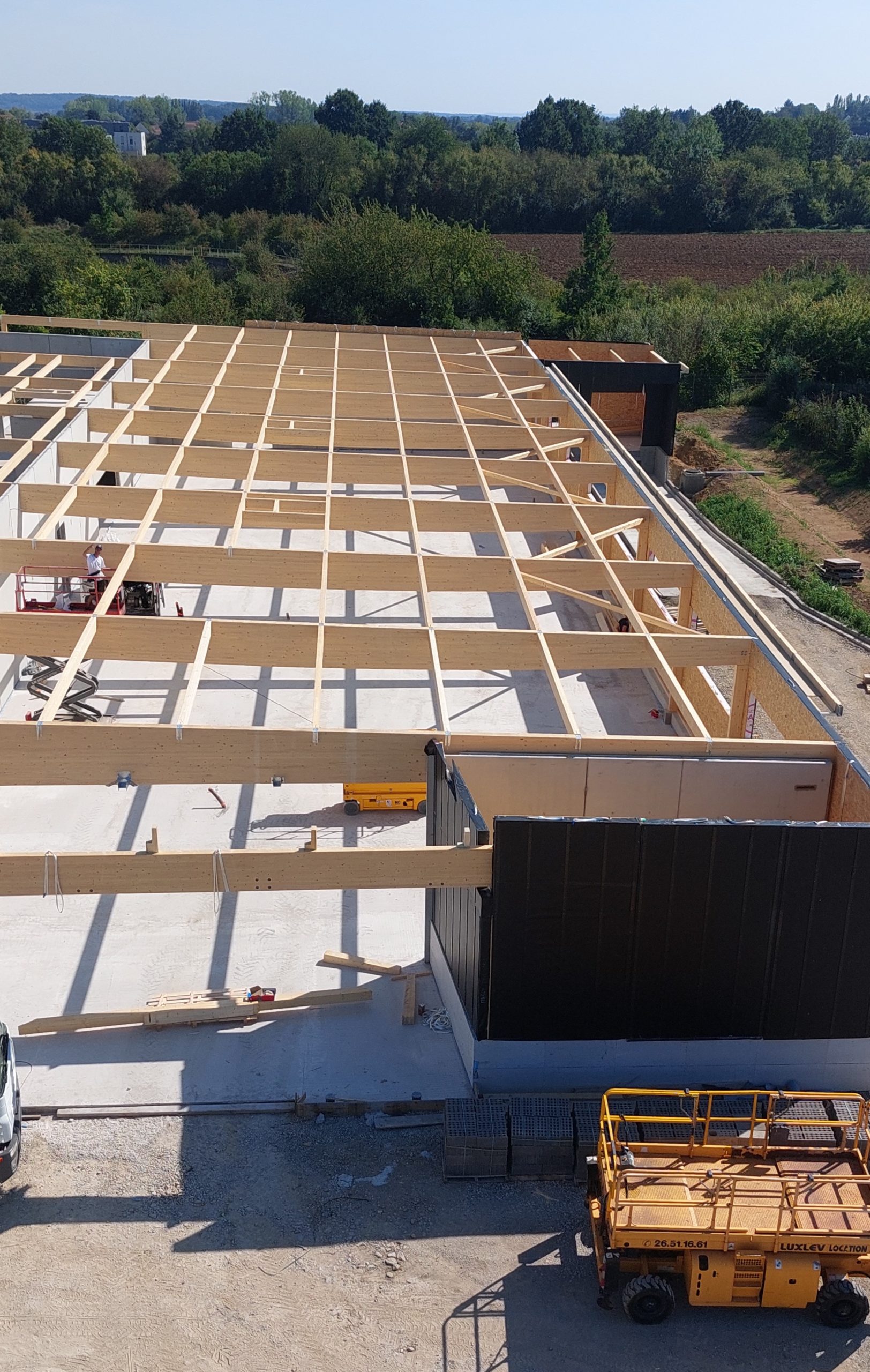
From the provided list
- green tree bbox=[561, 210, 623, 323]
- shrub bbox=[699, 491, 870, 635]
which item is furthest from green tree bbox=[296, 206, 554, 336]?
shrub bbox=[699, 491, 870, 635]

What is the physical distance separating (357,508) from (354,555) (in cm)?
249

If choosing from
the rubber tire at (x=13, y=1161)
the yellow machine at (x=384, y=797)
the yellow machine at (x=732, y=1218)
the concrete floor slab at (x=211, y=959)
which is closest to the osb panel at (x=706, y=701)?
the yellow machine at (x=384, y=797)

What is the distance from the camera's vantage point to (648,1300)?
8039 millimetres

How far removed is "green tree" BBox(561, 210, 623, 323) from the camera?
4138 centimetres

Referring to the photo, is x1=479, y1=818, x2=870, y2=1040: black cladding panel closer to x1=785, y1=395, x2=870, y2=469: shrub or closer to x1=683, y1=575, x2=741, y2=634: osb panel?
x1=683, y1=575, x2=741, y2=634: osb panel

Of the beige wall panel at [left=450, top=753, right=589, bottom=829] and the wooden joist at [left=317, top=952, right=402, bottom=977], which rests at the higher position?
the beige wall panel at [left=450, top=753, right=589, bottom=829]

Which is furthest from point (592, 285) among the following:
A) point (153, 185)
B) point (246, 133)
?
point (246, 133)

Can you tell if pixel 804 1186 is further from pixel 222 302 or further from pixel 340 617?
pixel 222 302

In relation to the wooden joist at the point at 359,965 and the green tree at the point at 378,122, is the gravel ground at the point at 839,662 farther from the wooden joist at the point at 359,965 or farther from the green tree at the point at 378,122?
the green tree at the point at 378,122

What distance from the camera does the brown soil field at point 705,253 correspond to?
57.6 metres

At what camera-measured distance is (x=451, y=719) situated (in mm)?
16469

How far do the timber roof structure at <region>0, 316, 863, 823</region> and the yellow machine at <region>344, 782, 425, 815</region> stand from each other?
834 mm

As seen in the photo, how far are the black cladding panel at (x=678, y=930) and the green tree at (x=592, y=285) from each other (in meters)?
34.6

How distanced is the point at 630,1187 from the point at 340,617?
12.7 metres
